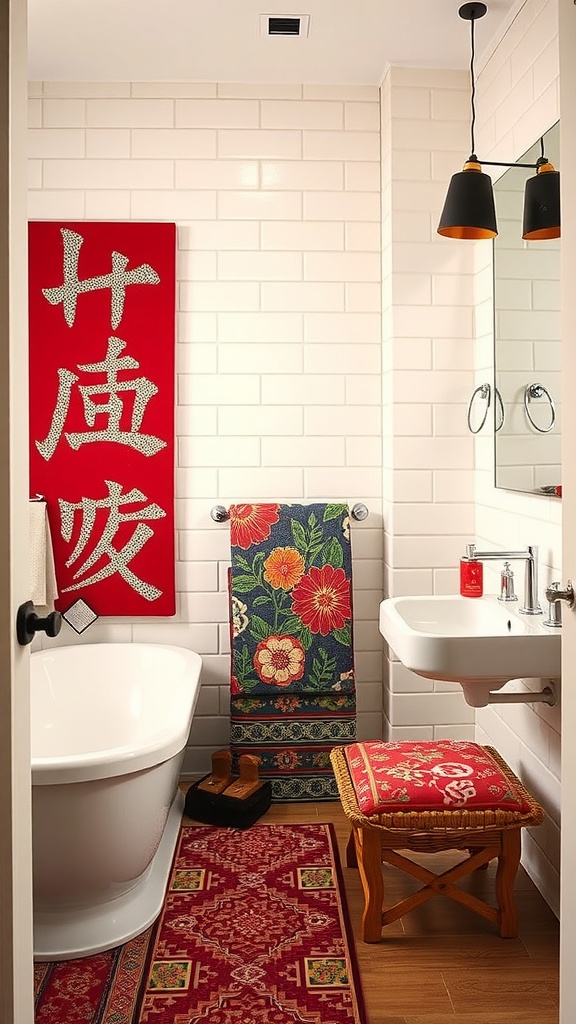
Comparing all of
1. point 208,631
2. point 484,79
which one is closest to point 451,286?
point 484,79

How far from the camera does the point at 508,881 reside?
7.93ft

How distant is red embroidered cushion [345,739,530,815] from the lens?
235 centimetres

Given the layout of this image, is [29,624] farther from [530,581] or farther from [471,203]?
[471,203]

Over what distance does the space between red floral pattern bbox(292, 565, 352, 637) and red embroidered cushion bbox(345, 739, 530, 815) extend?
83 cm

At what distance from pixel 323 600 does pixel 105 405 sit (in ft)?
3.73

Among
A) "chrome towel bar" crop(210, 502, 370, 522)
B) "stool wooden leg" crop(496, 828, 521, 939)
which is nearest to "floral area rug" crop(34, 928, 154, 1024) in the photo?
"stool wooden leg" crop(496, 828, 521, 939)

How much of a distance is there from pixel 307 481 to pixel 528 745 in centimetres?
134

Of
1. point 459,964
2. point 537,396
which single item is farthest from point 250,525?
point 459,964

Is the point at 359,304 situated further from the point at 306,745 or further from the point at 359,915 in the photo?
the point at 359,915

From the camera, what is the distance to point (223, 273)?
3496 millimetres

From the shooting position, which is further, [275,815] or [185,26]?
[275,815]

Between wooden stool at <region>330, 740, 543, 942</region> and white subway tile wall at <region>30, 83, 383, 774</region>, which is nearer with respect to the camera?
wooden stool at <region>330, 740, 543, 942</region>

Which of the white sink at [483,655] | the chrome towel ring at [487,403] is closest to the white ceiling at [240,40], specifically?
the chrome towel ring at [487,403]

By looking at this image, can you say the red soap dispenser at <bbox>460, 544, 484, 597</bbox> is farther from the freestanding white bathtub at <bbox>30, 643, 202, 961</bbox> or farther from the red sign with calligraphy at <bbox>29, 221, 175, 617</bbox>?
the red sign with calligraphy at <bbox>29, 221, 175, 617</bbox>
